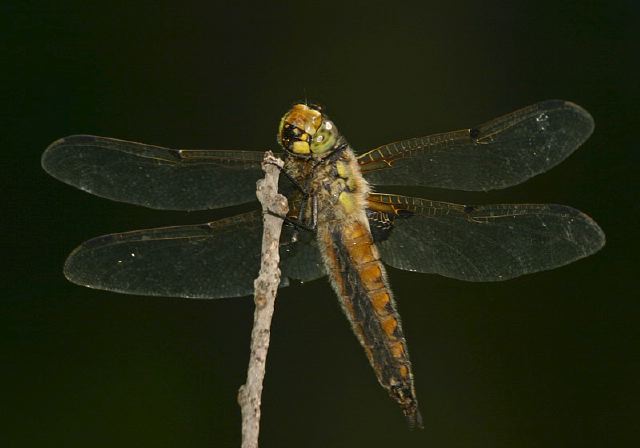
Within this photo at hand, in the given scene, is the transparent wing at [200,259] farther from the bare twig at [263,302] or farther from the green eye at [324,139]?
the bare twig at [263,302]

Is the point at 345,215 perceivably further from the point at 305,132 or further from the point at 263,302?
the point at 263,302

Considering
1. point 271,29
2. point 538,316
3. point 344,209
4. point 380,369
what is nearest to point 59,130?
point 271,29

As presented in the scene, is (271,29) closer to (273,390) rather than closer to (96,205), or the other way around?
(96,205)

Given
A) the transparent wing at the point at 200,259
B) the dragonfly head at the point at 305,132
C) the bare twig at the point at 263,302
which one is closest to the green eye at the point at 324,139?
the dragonfly head at the point at 305,132

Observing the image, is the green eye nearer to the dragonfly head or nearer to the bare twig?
the dragonfly head

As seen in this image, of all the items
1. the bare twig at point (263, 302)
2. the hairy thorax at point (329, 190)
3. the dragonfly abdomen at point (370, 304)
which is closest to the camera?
the bare twig at point (263, 302)

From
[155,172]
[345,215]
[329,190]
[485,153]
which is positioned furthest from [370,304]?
[155,172]

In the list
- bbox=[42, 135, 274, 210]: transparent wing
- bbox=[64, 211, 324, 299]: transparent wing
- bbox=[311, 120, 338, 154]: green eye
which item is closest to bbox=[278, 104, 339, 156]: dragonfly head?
bbox=[311, 120, 338, 154]: green eye
